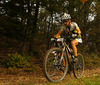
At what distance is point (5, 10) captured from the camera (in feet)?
30.8

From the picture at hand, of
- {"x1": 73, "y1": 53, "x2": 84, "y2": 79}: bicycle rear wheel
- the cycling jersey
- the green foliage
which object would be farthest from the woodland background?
the cycling jersey

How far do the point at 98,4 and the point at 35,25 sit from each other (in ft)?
17.9

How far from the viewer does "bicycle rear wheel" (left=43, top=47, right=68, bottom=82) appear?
3.66m

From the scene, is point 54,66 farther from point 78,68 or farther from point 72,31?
point 78,68

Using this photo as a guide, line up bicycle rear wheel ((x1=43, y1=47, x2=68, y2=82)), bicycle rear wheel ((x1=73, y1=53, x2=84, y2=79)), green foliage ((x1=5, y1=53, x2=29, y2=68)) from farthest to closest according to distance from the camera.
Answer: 1. green foliage ((x1=5, y1=53, x2=29, y2=68))
2. bicycle rear wheel ((x1=73, y1=53, x2=84, y2=79))
3. bicycle rear wheel ((x1=43, y1=47, x2=68, y2=82))

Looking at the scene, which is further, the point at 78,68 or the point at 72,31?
the point at 78,68

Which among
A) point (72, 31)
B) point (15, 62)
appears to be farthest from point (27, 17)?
point (72, 31)

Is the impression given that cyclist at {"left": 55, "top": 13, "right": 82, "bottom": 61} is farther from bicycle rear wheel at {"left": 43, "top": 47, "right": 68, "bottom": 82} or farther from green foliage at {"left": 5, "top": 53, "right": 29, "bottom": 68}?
green foliage at {"left": 5, "top": 53, "right": 29, "bottom": 68}

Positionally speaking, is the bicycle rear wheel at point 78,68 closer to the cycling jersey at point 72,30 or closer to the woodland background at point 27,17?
the cycling jersey at point 72,30

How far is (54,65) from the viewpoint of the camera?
392 cm

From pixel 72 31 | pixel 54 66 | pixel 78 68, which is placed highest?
pixel 72 31

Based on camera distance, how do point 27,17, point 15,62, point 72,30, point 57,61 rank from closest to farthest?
1. point 57,61
2. point 72,30
3. point 15,62
4. point 27,17

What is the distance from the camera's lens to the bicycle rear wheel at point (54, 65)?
144 inches

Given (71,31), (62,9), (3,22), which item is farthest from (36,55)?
(71,31)
